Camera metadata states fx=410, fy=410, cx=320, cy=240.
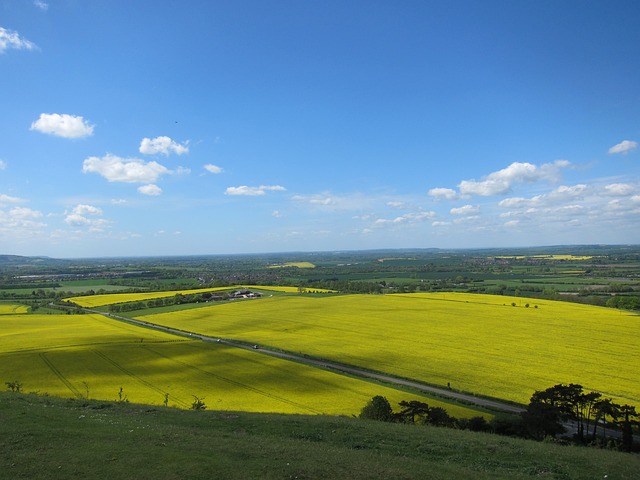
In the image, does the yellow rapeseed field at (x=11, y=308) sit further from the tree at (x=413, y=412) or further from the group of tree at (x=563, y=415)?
the group of tree at (x=563, y=415)

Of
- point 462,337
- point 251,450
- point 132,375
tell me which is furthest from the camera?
point 462,337

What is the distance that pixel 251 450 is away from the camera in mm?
17188

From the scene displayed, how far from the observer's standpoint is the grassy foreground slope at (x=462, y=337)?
42.0 meters

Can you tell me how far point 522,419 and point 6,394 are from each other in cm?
3379

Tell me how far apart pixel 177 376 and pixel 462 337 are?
42.0m

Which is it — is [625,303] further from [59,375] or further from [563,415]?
[59,375]

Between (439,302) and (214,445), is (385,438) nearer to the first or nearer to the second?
(214,445)

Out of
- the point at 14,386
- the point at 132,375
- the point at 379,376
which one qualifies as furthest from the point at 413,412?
the point at 14,386

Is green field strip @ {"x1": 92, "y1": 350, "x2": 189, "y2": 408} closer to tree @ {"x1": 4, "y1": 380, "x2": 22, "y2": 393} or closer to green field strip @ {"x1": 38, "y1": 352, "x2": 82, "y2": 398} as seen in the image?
green field strip @ {"x1": 38, "y1": 352, "x2": 82, "y2": 398}

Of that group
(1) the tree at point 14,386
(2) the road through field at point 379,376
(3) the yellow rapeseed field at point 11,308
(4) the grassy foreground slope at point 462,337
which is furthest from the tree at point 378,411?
(3) the yellow rapeseed field at point 11,308

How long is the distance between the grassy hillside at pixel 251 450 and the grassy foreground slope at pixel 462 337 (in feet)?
61.0

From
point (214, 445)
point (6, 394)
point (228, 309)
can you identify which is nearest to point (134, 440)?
point (214, 445)

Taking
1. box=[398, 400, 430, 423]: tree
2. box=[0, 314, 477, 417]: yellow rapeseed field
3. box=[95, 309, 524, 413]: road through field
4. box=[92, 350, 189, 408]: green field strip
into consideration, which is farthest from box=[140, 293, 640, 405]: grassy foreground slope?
box=[92, 350, 189, 408]: green field strip

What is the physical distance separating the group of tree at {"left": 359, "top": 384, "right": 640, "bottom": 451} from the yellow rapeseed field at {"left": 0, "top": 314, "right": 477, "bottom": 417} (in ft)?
16.4
